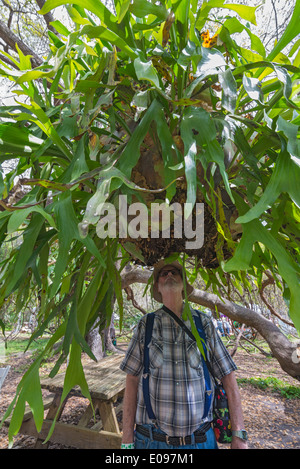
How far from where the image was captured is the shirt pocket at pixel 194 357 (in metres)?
1.08

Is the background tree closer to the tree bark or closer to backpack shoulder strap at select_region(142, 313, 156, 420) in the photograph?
backpack shoulder strap at select_region(142, 313, 156, 420)

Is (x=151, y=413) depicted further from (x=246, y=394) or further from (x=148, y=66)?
(x=246, y=394)

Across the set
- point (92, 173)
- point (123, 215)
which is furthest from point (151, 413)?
point (92, 173)

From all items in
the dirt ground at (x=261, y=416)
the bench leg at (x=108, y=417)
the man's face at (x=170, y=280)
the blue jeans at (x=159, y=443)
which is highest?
the man's face at (x=170, y=280)

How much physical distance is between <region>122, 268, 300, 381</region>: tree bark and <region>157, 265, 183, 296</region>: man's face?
0.42 m

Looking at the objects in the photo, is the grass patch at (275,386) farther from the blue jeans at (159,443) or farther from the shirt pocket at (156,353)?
the shirt pocket at (156,353)

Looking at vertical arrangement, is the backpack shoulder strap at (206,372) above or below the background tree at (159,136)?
below

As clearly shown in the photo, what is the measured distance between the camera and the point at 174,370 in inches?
41.9

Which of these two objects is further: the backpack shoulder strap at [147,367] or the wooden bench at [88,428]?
the wooden bench at [88,428]

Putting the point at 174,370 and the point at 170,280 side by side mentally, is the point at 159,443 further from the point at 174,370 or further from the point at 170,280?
the point at 170,280

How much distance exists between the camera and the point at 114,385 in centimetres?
219

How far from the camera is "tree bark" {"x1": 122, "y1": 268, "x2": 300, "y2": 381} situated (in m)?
A: 1.69

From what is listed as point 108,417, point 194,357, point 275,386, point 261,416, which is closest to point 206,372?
point 194,357

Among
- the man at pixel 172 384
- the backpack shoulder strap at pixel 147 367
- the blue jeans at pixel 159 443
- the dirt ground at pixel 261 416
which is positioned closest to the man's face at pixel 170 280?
the man at pixel 172 384
